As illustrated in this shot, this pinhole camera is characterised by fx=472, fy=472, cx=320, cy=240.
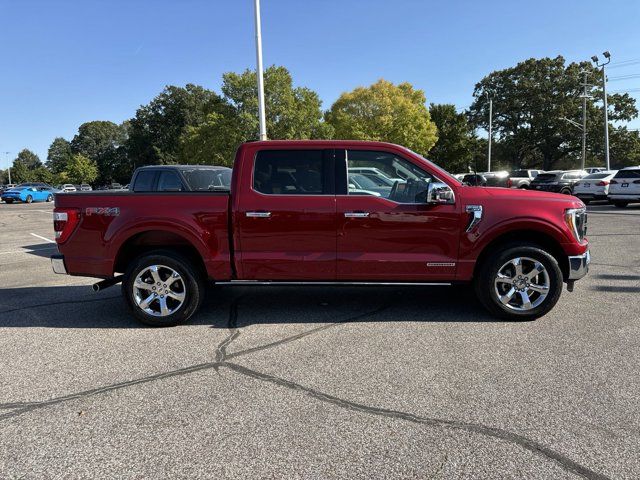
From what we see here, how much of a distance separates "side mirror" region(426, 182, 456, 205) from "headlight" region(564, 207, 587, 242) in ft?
4.07

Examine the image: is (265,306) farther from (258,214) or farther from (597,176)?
(597,176)

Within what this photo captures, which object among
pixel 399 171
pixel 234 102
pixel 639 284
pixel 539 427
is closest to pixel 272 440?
pixel 539 427

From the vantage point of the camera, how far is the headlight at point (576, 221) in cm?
498

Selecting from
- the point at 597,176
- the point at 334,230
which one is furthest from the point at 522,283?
the point at 597,176

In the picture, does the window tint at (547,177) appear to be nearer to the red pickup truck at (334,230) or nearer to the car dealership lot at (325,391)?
the car dealership lot at (325,391)

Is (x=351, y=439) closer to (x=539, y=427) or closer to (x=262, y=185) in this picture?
(x=539, y=427)

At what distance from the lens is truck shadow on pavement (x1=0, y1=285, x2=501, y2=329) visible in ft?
17.3

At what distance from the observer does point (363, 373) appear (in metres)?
3.79

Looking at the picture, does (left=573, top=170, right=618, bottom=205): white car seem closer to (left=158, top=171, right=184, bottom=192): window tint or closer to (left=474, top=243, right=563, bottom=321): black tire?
(left=158, top=171, right=184, bottom=192): window tint

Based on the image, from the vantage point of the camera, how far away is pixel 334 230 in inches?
194

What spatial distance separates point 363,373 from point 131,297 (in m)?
2.74

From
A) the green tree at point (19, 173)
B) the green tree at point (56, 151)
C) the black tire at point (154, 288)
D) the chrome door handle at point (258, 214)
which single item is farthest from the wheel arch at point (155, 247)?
the green tree at point (56, 151)

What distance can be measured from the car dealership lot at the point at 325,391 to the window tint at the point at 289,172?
57.2 inches

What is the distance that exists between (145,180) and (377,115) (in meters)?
38.1
